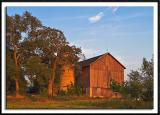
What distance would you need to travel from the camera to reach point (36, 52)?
46.8 ft

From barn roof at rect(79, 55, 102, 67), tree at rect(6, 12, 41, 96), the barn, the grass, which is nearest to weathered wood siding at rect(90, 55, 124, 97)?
the barn

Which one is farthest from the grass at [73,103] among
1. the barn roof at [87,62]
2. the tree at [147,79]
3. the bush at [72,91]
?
the barn roof at [87,62]

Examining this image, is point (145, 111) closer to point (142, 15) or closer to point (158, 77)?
point (158, 77)

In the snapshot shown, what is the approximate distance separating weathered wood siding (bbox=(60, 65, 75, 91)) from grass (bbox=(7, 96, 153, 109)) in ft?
1.56

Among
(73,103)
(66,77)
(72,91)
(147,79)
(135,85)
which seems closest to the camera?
(73,103)

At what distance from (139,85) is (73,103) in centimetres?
225

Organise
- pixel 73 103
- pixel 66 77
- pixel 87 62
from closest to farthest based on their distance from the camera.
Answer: pixel 73 103, pixel 87 62, pixel 66 77

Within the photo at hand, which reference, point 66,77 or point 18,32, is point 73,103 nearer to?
point 66,77

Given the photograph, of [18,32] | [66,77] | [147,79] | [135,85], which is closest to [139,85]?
[135,85]

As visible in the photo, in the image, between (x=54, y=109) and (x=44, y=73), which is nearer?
(x=54, y=109)

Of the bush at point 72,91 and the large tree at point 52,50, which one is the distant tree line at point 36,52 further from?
the bush at point 72,91

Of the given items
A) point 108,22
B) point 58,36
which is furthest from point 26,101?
point 108,22

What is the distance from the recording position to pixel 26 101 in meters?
13.6

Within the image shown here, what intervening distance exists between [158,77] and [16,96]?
151 inches
